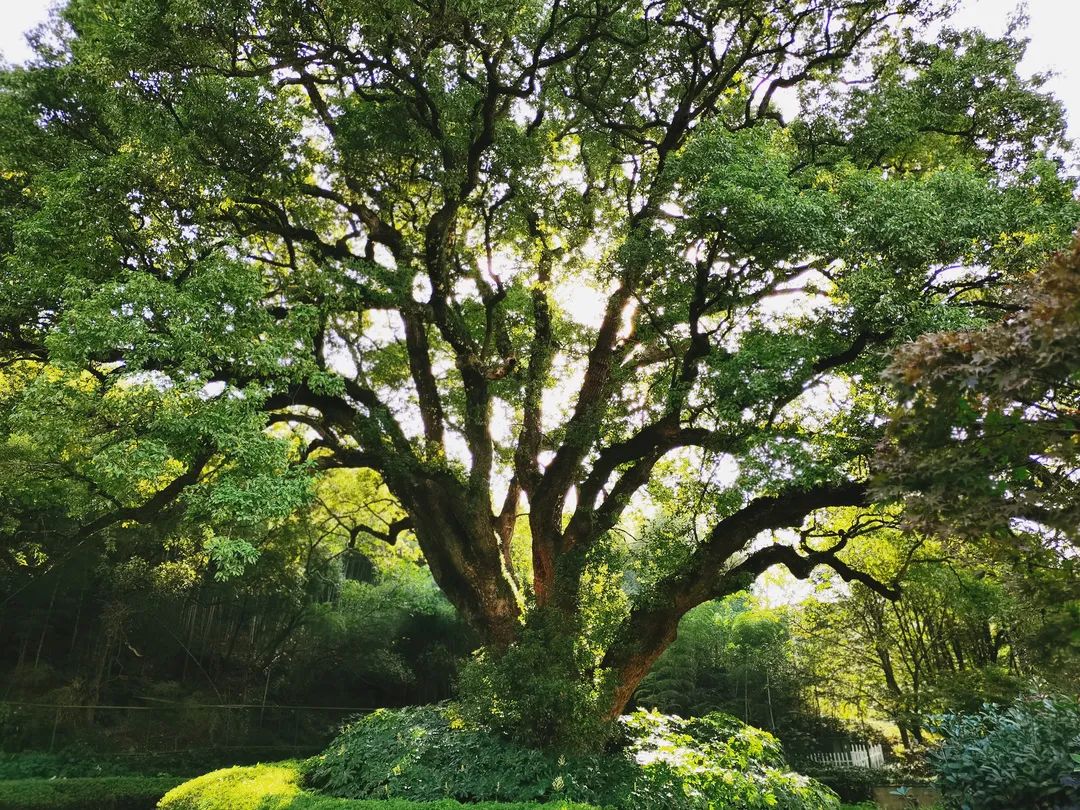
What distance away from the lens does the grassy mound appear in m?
5.68

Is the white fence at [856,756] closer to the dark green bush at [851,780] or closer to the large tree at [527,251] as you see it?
the dark green bush at [851,780]

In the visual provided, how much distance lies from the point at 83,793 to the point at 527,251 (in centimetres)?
979

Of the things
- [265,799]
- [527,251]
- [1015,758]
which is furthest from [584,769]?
[527,251]

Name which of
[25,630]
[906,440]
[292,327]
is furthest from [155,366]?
[25,630]

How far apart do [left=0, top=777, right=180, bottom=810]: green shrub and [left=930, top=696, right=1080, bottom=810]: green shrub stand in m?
9.94

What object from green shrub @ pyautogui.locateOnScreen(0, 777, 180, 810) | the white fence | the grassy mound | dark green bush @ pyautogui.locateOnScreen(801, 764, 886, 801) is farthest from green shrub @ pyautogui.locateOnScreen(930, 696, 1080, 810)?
green shrub @ pyautogui.locateOnScreen(0, 777, 180, 810)

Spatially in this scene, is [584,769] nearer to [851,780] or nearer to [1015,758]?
[1015,758]

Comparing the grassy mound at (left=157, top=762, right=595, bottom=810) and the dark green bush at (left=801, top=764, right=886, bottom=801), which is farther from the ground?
the grassy mound at (left=157, top=762, right=595, bottom=810)

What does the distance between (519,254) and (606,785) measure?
23.7 ft

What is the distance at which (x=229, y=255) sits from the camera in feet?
25.0

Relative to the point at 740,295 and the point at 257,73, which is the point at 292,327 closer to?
the point at 257,73

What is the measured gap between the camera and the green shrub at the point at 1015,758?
4605 mm

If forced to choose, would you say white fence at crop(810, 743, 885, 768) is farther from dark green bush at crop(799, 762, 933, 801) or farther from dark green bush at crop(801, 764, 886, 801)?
dark green bush at crop(801, 764, 886, 801)

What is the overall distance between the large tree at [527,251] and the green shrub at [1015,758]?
2337 millimetres
